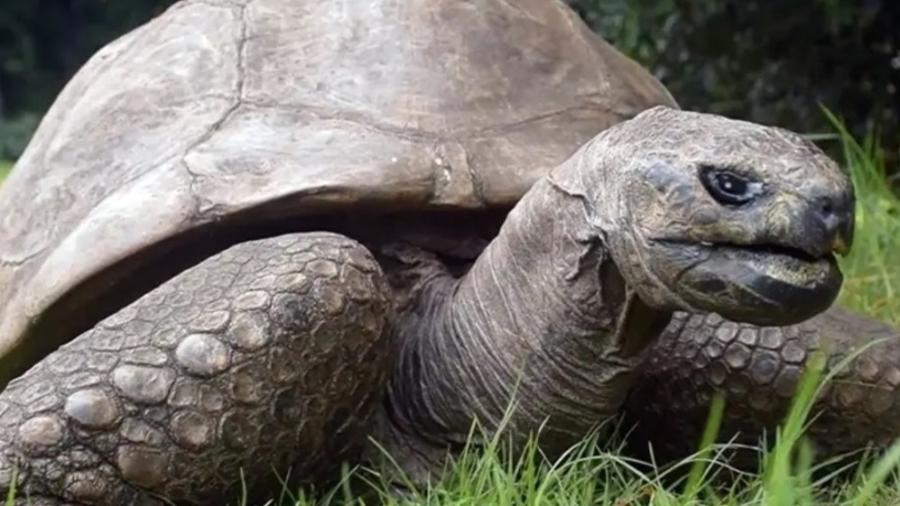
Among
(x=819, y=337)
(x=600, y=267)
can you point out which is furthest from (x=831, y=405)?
(x=600, y=267)

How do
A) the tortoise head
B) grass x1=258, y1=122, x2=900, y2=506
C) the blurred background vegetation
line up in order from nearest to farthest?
the tortoise head < grass x1=258, y1=122, x2=900, y2=506 < the blurred background vegetation

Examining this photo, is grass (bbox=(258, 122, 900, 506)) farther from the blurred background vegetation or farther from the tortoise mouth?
Result: the blurred background vegetation

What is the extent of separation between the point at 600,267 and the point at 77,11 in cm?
1202

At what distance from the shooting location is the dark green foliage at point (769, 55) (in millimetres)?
5664

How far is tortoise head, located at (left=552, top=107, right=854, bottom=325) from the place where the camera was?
1.87m

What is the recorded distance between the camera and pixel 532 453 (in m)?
Answer: 2.15

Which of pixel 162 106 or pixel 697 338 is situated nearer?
pixel 697 338

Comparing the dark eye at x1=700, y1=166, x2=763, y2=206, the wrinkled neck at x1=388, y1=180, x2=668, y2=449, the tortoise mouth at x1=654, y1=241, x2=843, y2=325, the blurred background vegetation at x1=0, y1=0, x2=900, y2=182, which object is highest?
the dark eye at x1=700, y1=166, x2=763, y2=206

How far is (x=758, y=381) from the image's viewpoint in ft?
8.07

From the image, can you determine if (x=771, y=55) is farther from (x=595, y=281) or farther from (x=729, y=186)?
(x=729, y=186)

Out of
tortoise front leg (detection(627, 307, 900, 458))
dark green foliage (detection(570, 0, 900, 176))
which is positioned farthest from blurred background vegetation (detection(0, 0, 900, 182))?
tortoise front leg (detection(627, 307, 900, 458))

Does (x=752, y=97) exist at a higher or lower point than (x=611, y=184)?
lower

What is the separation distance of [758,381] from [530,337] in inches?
16.6

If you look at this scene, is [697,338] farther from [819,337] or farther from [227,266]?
[227,266]
